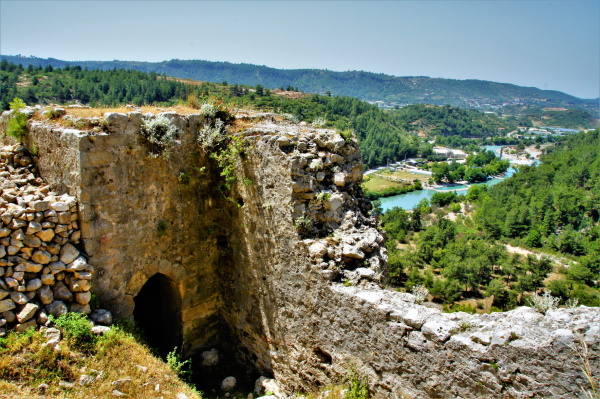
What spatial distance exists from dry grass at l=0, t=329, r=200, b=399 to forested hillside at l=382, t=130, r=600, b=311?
2620 centimetres

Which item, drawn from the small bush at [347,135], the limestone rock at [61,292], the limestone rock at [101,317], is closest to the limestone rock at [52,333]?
the limestone rock at [61,292]

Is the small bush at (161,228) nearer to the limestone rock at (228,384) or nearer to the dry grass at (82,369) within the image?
the dry grass at (82,369)

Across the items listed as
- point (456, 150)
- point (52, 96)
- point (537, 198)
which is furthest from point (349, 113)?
point (456, 150)

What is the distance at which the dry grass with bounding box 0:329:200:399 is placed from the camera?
5418mm

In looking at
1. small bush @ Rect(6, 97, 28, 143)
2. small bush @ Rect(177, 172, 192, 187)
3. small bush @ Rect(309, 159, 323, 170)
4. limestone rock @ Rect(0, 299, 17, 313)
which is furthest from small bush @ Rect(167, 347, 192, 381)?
small bush @ Rect(6, 97, 28, 143)

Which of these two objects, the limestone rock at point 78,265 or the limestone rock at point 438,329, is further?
the limestone rock at point 78,265

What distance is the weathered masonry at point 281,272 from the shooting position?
15.1 feet

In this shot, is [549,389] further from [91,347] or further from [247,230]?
[91,347]

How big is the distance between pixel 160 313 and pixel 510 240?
55317 millimetres

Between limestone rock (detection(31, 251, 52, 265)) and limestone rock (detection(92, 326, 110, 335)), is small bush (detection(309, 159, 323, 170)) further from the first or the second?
limestone rock (detection(31, 251, 52, 265))

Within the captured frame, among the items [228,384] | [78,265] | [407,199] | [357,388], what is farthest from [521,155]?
[78,265]

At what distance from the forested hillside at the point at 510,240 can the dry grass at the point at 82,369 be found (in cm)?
2620

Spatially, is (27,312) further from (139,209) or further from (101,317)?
(139,209)

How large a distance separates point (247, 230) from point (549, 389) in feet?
19.0
